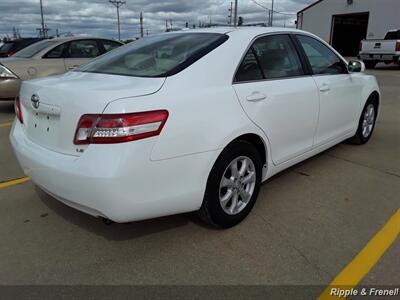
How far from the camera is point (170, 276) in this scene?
248 centimetres

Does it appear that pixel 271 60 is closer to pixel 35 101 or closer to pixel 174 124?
pixel 174 124

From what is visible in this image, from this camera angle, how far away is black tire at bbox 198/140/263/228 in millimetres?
2723

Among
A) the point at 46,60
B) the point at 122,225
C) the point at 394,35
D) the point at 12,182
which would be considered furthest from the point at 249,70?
the point at 394,35

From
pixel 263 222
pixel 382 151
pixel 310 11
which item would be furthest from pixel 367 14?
pixel 263 222

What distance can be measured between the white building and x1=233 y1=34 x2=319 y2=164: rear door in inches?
1239

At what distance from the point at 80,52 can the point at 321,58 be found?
5.83 meters

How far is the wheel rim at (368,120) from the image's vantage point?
5223 mm

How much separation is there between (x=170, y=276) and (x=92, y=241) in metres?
0.76

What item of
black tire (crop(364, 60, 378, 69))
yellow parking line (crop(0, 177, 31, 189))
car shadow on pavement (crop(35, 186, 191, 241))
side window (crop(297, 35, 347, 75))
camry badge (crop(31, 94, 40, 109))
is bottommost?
black tire (crop(364, 60, 378, 69))

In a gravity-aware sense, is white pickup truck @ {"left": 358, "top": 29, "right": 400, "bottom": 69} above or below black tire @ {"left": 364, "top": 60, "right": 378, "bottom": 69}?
above

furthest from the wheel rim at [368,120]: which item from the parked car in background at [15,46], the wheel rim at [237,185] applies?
the parked car in background at [15,46]

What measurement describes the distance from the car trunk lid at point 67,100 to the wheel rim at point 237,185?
36.0 inches

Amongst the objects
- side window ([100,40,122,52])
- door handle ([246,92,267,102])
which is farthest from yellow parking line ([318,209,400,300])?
side window ([100,40,122,52])

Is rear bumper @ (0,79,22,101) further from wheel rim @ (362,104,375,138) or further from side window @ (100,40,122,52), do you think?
wheel rim @ (362,104,375,138)
